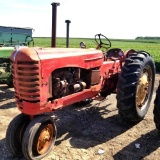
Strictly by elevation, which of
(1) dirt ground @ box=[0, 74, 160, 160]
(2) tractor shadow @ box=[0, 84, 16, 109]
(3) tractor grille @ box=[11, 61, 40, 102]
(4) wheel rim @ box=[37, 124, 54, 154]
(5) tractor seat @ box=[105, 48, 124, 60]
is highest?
(5) tractor seat @ box=[105, 48, 124, 60]

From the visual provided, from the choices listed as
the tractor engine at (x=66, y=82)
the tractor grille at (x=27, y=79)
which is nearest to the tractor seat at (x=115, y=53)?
the tractor engine at (x=66, y=82)

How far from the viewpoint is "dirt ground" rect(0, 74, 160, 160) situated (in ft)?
12.2

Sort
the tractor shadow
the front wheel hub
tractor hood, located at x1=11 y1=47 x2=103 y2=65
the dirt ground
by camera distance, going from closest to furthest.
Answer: tractor hood, located at x1=11 y1=47 x2=103 y2=65 < the dirt ground < the front wheel hub < the tractor shadow

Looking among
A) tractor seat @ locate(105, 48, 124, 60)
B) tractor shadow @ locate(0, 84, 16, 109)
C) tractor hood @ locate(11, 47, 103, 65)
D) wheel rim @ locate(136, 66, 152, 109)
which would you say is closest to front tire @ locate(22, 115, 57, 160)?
tractor hood @ locate(11, 47, 103, 65)

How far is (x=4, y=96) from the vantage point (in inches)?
275

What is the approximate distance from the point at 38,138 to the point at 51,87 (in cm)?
73

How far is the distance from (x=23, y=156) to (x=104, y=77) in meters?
2.18

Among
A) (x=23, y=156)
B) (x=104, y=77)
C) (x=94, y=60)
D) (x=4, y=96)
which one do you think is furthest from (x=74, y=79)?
(x=4, y=96)

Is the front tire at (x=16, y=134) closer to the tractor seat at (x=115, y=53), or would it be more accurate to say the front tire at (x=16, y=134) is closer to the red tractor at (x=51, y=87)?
the red tractor at (x=51, y=87)

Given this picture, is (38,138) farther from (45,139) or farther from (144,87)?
(144,87)

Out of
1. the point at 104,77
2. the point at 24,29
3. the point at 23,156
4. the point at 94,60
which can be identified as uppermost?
the point at 24,29

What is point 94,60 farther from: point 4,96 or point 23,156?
point 4,96

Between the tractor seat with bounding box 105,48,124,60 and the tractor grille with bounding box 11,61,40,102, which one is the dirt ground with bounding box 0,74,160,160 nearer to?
the tractor grille with bounding box 11,61,40,102

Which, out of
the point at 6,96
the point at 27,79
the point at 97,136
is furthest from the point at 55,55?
the point at 6,96
